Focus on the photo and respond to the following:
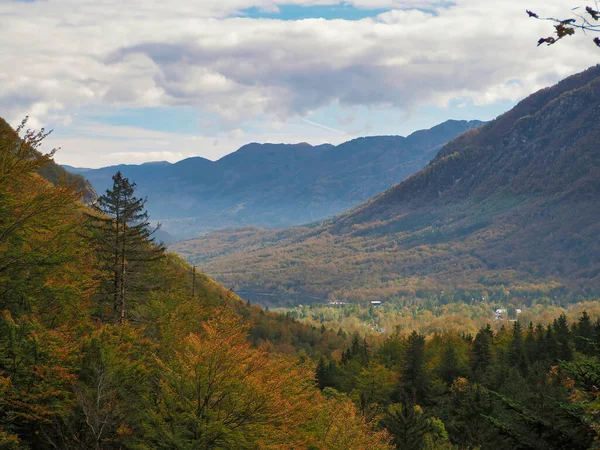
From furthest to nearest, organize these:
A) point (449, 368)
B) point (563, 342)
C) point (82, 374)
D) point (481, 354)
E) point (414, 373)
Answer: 1. point (481, 354)
2. point (449, 368)
3. point (414, 373)
4. point (563, 342)
5. point (82, 374)

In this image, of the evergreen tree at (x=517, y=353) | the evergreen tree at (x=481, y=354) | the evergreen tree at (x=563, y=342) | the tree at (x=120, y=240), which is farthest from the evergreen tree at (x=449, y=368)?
the tree at (x=120, y=240)

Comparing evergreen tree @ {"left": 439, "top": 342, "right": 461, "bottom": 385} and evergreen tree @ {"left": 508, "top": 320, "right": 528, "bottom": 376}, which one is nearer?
evergreen tree @ {"left": 508, "top": 320, "right": 528, "bottom": 376}

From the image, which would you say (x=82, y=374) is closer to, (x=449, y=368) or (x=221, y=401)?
(x=221, y=401)

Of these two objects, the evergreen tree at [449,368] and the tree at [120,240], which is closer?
the tree at [120,240]

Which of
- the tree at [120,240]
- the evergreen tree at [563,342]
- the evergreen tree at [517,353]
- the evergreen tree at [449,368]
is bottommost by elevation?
the evergreen tree at [449,368]

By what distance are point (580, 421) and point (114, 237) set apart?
3214 centimetres

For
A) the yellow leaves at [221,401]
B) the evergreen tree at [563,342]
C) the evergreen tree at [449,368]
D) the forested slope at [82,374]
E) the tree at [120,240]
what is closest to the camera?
the forested slope at [82,374]

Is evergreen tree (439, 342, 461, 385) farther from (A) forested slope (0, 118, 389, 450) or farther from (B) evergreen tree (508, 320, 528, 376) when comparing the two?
(A) forested slope (0, 118, 389, 450)

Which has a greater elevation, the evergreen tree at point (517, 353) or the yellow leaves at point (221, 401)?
the yellow leaves at point (221, 401)

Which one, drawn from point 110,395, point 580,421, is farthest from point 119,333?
point 580,421

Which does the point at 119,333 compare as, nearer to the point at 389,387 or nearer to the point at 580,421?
the point at 580,421

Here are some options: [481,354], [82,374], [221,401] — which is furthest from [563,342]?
[82,374]

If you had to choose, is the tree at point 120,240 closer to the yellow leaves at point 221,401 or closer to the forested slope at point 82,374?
the forested slope at point 82,374

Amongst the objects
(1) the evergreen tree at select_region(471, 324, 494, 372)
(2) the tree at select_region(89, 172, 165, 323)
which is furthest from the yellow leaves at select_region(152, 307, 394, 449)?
(1) the evergreen tree at select_region(471, 324, 494, 372)
